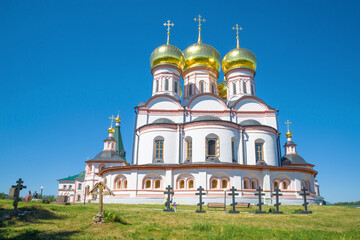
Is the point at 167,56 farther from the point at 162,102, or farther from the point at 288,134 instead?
the point at 288,134

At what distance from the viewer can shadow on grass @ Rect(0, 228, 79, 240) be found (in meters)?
7.51

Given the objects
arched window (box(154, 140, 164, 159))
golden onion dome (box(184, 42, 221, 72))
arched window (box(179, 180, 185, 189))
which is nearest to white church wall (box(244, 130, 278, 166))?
arched window (box(179, 180, 185, 189))

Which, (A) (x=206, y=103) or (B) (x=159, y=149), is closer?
(B) (x=159, y=149)

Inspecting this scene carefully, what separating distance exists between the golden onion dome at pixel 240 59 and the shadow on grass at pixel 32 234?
27.0 meters

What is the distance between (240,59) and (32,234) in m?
27.9

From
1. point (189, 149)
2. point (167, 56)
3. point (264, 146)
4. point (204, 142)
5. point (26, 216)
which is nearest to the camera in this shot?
point (26, 216)

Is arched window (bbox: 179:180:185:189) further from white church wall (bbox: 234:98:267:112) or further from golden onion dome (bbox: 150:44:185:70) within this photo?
golden onion dome (bbox: 150:44:185:70)

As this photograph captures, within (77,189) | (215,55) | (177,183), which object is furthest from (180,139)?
(77,189)

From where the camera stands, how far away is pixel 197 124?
2459 centimetres

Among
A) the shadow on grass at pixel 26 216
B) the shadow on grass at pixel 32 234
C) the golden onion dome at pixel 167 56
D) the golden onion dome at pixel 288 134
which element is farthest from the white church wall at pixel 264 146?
the shadow on grass at pixel 32 234

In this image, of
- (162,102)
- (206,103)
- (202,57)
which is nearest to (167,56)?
(202,57)

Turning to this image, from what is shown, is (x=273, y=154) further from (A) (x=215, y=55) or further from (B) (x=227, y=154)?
(A) (x=215, y=55)

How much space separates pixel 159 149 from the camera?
25.1 m

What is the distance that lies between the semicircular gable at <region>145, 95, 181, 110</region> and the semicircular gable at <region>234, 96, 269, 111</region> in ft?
20.3
